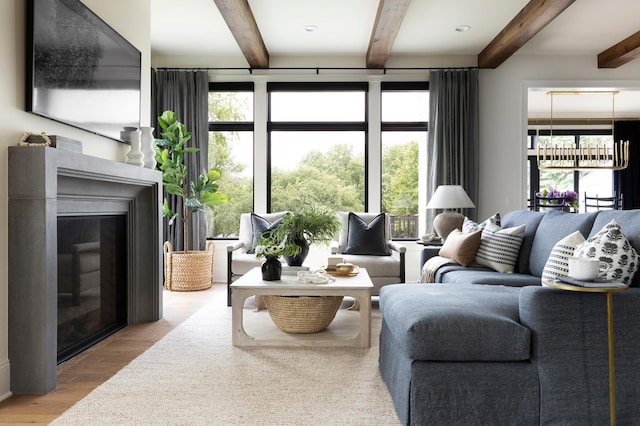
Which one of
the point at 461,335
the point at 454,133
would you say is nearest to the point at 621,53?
the point at 454,133

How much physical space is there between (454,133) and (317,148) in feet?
5.40

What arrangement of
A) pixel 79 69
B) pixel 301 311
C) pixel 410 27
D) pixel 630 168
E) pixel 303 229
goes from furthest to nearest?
pixel 630 168 → pixel 410 27 → pixel 303 229 → pixel 301 311 → pixel 79 69

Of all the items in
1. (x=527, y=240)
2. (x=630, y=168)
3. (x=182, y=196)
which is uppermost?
(x=630, y=168)

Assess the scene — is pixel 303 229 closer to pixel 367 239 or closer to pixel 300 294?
pixel 300 294

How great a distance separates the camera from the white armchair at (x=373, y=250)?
459cm

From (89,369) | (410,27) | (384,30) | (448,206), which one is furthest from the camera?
(410,27)

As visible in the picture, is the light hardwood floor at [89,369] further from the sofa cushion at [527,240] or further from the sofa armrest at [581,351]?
the sofa cushion at [527,240]

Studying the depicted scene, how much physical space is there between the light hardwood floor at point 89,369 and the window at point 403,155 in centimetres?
257

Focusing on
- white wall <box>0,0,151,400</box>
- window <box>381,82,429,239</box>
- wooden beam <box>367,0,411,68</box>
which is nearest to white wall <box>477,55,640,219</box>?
window <box>381,82,429,239</box>

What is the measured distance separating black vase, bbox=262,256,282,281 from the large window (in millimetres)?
7943

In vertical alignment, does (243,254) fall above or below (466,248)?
below

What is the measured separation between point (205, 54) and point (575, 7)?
397cm

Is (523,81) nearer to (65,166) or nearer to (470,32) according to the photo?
(470,32)

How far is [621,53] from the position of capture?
5.43 m
